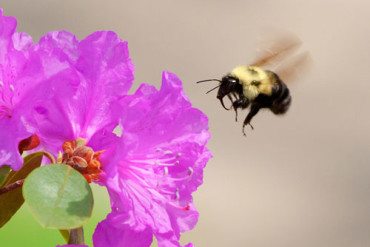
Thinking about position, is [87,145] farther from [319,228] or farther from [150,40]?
[150,40]

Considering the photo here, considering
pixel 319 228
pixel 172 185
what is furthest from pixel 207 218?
pixel 172 185

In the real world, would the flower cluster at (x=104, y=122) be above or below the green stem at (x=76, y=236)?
above

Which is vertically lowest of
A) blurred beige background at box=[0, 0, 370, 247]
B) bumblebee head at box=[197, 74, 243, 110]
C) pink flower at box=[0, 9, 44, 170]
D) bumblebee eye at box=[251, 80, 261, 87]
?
blurred beige background at box=[0, 0, 370, 247]

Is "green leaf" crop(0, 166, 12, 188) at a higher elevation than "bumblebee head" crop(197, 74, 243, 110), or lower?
higher

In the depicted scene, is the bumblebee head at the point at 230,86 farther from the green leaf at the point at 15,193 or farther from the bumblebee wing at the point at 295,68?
the green leaf at the point at 15,193

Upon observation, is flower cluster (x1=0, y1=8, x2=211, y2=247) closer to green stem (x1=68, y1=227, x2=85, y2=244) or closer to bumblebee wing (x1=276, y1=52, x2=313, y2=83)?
green stem (x1=68, y1=227, x2=85, y2=244)

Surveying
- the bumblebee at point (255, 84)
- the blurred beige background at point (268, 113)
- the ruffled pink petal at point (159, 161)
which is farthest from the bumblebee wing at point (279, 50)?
the blurred beige background at point (268, 113)

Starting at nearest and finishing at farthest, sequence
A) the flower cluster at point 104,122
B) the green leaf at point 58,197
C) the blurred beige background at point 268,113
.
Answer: the green leaf at point 58,197
the flower cluster at point 104,122
the blurred beige background at point 268,113

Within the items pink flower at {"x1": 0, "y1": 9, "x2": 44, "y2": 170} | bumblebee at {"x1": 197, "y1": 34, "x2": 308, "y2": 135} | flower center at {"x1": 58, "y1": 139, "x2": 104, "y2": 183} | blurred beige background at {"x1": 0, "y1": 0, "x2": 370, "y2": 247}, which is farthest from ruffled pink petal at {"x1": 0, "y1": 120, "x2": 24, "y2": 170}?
blurred beige background at {"x1": 0, "y1": 0, "x2": 370, "y2": 247}
